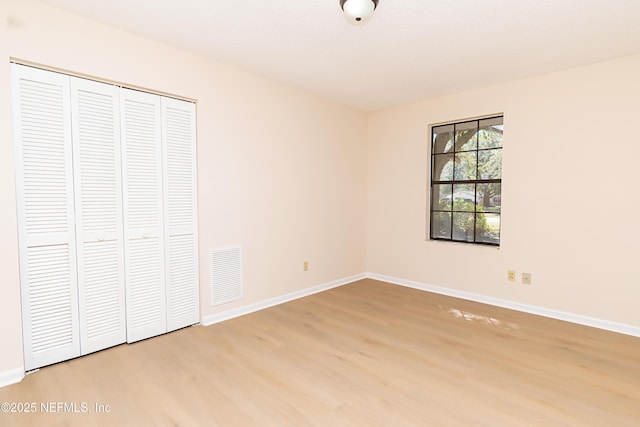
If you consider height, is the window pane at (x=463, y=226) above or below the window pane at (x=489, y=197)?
below

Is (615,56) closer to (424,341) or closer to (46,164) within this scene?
(424,341)

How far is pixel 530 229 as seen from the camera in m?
3.51

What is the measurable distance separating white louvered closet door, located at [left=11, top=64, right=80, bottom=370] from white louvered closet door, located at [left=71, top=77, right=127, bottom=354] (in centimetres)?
5

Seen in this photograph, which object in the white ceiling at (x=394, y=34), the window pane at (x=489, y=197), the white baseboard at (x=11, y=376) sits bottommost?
the white baseboard at (x=11, y=376)

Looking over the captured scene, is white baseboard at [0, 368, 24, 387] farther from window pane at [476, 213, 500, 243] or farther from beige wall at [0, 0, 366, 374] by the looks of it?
window pane at [476, 213, 500, 243]

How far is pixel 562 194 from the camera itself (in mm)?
3301

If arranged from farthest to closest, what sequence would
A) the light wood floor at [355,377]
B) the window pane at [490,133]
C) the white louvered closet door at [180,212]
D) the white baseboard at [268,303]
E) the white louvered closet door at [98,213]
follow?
the window pane at [490,133], the white baseboard at [268,303], the white louvered closet door at [180,212], the white louvered closet door at [98,213], the light wood floor at [355,377]

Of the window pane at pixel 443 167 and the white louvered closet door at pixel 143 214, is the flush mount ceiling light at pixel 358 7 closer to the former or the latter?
the white louvered closet door at pixel 143 214

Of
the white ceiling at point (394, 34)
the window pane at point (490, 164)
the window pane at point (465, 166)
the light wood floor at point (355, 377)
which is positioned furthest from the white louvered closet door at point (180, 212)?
the window pane at point (490, 164)

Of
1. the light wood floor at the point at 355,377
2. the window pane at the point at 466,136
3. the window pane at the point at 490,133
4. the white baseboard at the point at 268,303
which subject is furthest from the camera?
the window pane at the point at 466,136

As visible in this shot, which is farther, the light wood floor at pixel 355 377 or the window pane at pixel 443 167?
the window pane at pixel 443 167

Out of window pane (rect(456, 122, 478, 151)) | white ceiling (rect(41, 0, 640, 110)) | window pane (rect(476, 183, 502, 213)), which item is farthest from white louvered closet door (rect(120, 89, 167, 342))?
window pane (rect(476, 183, 502, 213))

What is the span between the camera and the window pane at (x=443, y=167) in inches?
165

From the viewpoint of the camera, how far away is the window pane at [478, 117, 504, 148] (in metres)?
3.75
